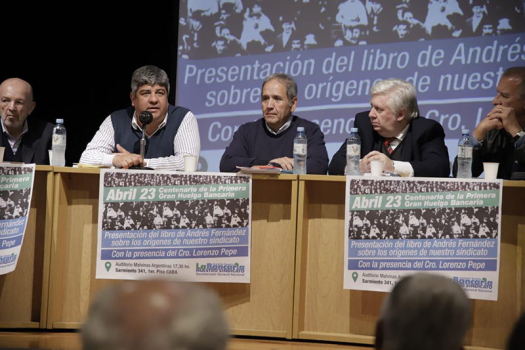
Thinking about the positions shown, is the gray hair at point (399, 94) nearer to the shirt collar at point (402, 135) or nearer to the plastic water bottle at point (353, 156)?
the shirt collar at point (402, 135)

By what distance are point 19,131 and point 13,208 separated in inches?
47.8

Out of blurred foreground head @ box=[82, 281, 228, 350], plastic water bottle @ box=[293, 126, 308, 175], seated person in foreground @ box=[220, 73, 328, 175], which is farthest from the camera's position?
seated person in foreground @ box=[220, 73, 328, 175]

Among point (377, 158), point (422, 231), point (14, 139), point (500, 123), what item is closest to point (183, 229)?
point (377, 158)

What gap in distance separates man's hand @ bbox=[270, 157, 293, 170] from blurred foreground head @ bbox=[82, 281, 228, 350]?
325 cm

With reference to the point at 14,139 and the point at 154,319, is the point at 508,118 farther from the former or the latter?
the point at 154,319

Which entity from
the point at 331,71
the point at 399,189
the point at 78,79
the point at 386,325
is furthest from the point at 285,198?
the point at 78,79

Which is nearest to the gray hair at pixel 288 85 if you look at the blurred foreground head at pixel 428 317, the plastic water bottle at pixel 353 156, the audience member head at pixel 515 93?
the plastic water bottle at pixel 353 156

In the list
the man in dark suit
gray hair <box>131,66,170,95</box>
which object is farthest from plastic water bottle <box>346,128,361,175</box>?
the man in dark suit

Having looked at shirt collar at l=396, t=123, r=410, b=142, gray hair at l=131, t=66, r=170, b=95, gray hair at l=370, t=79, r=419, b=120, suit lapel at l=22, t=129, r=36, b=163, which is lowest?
suit lapel at l=22, t=129, r=36, b=163

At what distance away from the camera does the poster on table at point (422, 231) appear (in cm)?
336

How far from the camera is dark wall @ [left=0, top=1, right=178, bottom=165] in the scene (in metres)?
6.16

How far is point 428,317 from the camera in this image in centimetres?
91

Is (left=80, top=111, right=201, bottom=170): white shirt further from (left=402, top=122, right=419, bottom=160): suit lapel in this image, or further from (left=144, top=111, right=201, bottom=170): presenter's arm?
(left=402, top=122, right=419, bottom=160): suit lapel

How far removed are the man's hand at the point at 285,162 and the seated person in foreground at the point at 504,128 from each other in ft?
3.01
